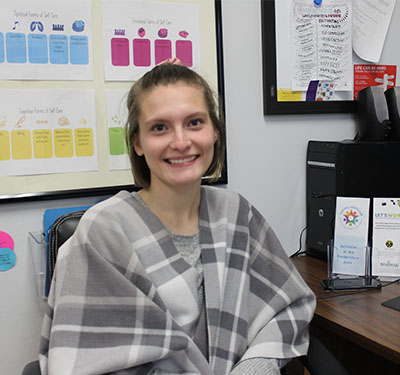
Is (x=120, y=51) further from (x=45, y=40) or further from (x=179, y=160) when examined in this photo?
(x=179, y=160)

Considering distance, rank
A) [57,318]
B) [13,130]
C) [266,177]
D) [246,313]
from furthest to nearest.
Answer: [266,177] → [13,130] → [246,313] → [57,318]

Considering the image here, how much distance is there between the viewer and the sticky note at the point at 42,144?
1.38 meters

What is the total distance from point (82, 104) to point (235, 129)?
0.55 metres

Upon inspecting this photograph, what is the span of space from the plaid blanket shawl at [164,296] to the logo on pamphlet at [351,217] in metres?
0.39

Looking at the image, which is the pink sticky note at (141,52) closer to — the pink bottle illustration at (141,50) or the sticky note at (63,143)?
the pink bottle illustration at (141,50)

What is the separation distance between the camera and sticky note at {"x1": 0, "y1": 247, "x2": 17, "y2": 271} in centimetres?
139

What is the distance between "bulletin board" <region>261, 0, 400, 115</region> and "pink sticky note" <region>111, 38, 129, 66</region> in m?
0.51

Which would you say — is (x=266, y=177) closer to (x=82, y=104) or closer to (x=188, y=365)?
(x=82, y=104)

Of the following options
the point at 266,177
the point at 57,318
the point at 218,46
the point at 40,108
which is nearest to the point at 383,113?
the point at 266,177

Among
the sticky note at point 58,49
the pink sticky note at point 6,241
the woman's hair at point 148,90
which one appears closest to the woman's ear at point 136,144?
the woman's hair at point 148,90

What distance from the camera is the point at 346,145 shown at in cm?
157

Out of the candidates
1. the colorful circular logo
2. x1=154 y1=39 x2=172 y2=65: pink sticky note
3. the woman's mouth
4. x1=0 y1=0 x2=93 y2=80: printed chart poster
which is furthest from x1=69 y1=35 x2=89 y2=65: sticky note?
the colorful circular logo

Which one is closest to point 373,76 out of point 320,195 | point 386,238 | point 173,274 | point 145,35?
point 320,195

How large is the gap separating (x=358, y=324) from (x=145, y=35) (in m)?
1.07
